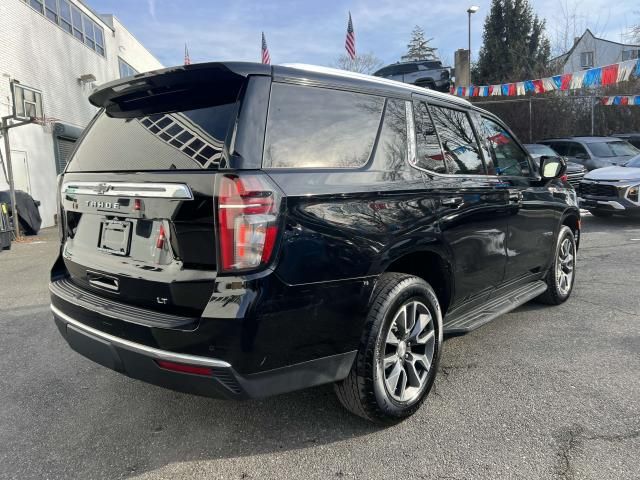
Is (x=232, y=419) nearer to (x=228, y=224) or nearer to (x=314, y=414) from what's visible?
(x=314, y=414)

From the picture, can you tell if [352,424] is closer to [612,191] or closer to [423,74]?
[612,191]

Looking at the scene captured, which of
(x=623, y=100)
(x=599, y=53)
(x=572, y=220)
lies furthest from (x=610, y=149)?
(x=599, y=53)

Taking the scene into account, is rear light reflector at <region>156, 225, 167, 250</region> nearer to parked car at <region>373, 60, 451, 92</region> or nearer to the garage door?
the garage door

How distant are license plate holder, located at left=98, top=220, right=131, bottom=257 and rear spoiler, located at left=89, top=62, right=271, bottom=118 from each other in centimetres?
61

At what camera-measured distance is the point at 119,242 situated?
2469 millimetres

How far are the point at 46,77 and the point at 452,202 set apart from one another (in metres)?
16.5

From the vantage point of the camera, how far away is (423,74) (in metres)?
20.2

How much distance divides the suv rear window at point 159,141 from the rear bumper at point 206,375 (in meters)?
0.84

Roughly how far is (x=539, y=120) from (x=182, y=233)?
23.4 meters

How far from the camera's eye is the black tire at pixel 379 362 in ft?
8.28

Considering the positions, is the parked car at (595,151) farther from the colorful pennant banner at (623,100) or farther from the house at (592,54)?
the house at (592,54)

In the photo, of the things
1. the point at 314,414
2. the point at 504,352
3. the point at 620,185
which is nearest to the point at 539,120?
the point at 620,185

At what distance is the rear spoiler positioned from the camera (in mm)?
2291

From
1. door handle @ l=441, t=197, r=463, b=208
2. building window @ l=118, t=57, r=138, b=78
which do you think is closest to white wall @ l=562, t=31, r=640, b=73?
building window @ l=118, t=57, r=138, b=78
